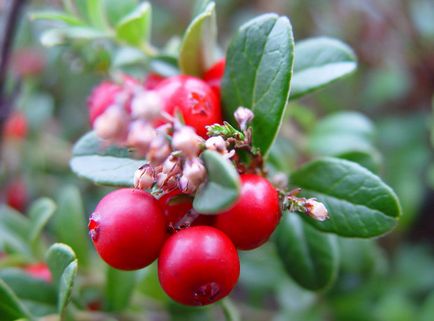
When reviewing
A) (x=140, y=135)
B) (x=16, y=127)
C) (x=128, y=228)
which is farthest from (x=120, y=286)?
(x=16, y=127)

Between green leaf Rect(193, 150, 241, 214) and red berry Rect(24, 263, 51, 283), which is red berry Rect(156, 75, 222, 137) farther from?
red berry Rect(24, 263, 51, 283)

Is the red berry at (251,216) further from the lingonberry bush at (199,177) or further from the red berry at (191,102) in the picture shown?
the red berry at (191,102)

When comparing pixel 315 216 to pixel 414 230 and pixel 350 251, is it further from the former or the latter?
pixel 414 230

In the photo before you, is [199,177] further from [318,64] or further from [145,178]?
[318,64]

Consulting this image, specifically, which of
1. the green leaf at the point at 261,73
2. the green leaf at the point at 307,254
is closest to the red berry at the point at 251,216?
the green leaf at the point at 261,73

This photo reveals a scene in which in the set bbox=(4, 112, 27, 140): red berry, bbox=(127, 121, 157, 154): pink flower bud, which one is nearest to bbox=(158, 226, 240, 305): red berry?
bbox=(127, 121, 157, 154): pink flower bud

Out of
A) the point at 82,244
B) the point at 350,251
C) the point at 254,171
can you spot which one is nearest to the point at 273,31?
the point at 254,171
